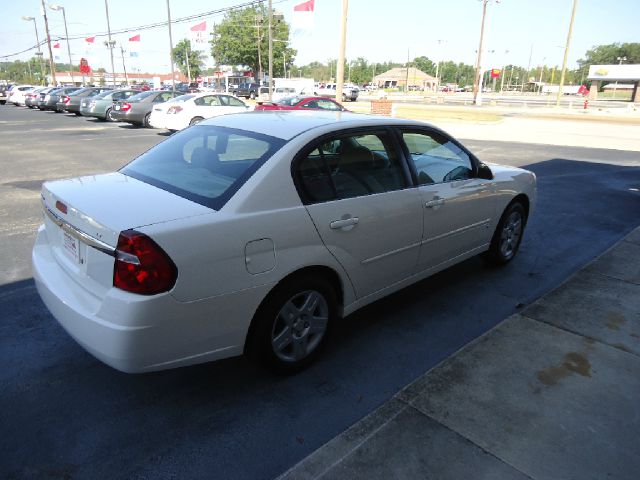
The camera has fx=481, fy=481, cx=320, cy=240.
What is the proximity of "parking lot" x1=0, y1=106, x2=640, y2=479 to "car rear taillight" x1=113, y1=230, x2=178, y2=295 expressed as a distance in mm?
861

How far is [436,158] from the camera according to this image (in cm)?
419

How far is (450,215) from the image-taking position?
3.95 meters

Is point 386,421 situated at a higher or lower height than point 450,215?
lower

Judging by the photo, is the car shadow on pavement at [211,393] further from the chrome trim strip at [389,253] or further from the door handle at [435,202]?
the door handle at [435,202]

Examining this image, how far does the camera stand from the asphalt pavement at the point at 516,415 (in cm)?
235

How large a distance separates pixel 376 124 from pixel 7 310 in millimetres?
3259

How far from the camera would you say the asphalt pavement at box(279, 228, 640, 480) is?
2.35 metres

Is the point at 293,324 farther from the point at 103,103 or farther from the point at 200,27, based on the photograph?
the point at 200,27

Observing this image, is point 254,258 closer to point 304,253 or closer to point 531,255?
point 304,253

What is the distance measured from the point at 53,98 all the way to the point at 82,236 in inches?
1278

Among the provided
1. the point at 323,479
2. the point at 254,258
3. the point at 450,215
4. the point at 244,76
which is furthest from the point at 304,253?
the point at 244,76

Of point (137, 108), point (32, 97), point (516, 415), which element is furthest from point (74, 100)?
point (516, 415)

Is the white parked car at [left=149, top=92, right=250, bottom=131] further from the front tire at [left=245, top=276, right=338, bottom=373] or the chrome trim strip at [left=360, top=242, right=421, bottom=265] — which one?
the front tire at [left=245, top=276, right=338, bottom=373]

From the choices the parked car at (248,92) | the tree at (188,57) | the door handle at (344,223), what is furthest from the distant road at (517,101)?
the tree at (188,57)
